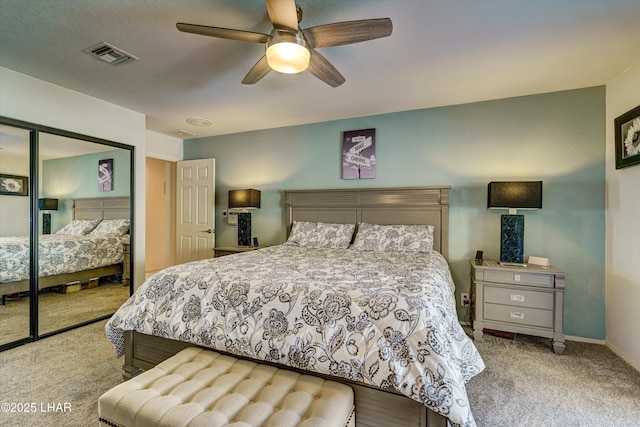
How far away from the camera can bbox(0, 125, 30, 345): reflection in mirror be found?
255cm

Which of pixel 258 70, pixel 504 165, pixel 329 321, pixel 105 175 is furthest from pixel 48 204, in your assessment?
pixel 504 165

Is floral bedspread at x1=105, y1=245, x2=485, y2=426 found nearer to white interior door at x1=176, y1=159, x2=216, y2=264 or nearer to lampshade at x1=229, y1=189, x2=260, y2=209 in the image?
lampshade at x1=229, y1=189, x2=260, y2=209

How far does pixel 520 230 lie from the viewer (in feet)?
9.18

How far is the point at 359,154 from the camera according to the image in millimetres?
3672

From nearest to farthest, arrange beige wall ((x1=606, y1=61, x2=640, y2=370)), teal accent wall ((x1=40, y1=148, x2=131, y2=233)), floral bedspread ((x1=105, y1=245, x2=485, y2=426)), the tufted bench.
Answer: the tufted bench → floral bedspread ((x1=105, y1=245, x2=485, y2=426)) → beige wall ((x1=606, y1=61, x2=640, y2=370)) → teal accent wall ((x1=40, y1=148, x2=131, y2=233))

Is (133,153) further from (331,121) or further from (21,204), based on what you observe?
(331,121)

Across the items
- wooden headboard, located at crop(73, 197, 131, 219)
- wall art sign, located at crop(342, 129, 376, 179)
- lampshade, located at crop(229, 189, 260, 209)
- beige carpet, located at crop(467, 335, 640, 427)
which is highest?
wall art sign, located at crop(342, 129, 376, 179)

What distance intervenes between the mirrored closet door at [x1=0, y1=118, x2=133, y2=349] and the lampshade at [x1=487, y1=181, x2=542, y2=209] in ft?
13.7

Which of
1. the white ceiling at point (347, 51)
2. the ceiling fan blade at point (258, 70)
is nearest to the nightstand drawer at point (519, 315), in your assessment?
the white ceiling at point (347, 51)

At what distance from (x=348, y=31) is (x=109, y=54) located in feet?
6.43

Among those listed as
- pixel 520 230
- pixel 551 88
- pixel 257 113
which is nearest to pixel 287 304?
pixel 520 230

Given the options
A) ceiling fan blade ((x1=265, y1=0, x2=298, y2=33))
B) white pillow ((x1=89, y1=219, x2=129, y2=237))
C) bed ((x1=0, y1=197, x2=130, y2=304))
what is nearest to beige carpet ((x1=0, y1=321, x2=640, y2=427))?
bed ((x1=0, y1=197, x2=130, y2=304))

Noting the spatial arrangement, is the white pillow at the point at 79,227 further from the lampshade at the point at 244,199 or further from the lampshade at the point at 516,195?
the lampshade at the point at 516,195

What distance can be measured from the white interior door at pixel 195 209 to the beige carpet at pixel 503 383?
2027 mm
